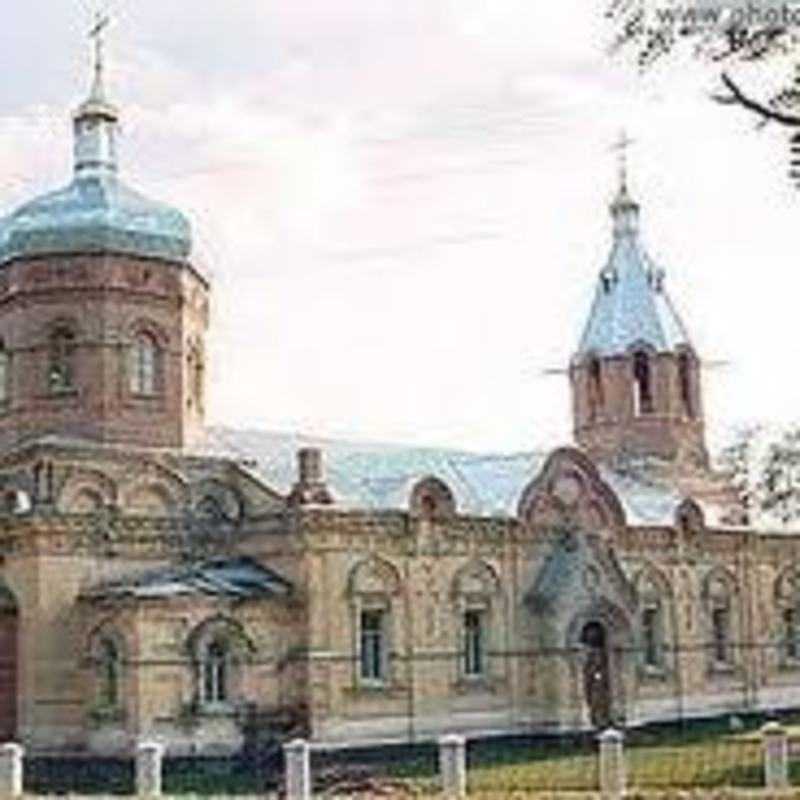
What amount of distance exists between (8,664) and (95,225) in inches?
325

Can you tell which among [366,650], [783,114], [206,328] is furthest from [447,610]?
[783,114]

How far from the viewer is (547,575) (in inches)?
1410

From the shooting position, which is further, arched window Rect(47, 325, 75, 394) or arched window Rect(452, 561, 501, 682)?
arched window Rect(452, 561, 501, 682)

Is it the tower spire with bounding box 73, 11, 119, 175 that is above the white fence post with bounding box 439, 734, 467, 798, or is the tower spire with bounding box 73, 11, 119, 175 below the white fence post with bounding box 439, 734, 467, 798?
above

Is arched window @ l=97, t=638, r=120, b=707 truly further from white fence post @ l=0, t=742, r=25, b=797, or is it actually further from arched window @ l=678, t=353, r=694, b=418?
arched window @ l=678, t=353, r=694, b=418

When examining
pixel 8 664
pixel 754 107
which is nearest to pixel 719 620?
pixel 8 664

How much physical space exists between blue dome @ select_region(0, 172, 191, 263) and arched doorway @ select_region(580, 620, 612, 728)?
11696 mm

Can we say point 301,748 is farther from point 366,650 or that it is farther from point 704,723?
point 704,723

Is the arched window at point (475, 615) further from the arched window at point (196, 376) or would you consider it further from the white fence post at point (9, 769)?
the white fence post at point (9, 769)

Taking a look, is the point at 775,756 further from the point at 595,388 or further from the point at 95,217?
the point at 595,388

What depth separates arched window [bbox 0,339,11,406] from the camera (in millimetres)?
32688

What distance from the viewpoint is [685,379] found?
147 ft

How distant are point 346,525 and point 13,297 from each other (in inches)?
300

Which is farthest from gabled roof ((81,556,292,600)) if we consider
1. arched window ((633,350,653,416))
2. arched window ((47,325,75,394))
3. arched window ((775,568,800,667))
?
arched window ((775,568,800,667))
